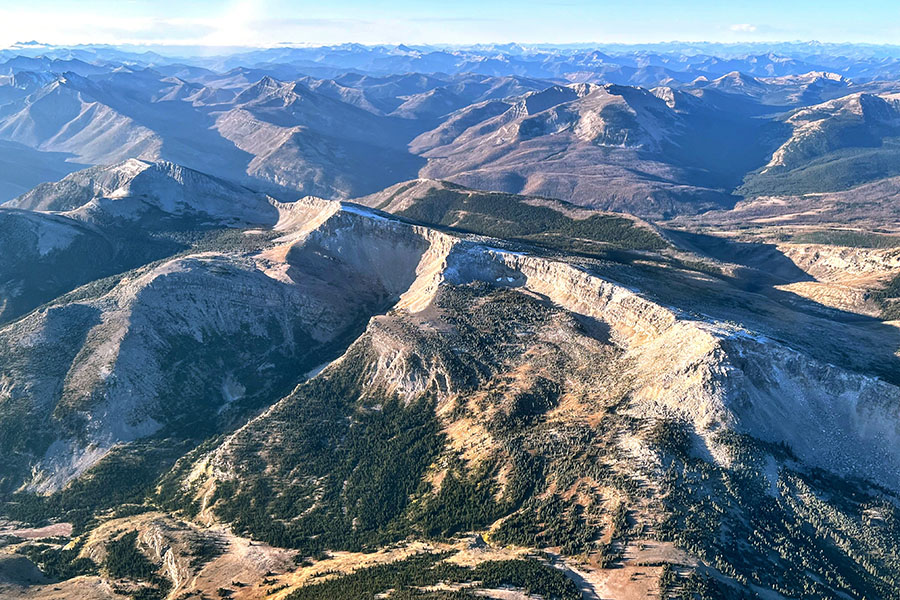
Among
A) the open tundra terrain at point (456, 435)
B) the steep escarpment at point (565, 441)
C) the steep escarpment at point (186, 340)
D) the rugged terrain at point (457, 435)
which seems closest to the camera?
the open tundra terrain at point (456, 435)

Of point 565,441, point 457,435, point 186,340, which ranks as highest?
point 565,441

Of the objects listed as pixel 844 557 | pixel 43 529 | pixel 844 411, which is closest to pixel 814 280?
pixel 844 411

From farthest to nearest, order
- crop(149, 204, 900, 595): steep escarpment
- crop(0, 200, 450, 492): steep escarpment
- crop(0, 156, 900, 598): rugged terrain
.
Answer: crop(0, 200, 450, 492): steep escarpment, crop(149, 204, 900, 595): steep escarpment, crop(0, 156, 900, 598): rugged terrain

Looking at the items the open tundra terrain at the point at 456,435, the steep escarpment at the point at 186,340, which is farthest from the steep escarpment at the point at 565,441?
the steep escarpment at the point at 186,340

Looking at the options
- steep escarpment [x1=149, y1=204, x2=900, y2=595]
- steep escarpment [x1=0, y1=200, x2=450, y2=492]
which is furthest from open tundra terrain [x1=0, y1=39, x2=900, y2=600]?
steep escarpment [x1=0, y1=200, x2=450, y2=492]

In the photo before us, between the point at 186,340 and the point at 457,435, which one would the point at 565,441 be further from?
the point at 186,340

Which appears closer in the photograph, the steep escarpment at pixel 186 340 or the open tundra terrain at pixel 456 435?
the open tundra terrain at pixel 456 435

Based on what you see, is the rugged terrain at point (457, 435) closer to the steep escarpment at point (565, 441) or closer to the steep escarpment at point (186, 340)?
the steep escarpment at point (565, 441)

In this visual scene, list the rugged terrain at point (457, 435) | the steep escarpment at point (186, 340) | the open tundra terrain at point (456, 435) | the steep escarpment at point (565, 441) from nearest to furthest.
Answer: the open tundra terrain at point (456, 435), the rugged terrain at point (457, 435), the steep escarpment at point (565, 441), the steep escarpment at point (186, 340)

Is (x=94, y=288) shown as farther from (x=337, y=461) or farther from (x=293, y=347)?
(x=337, y=461)

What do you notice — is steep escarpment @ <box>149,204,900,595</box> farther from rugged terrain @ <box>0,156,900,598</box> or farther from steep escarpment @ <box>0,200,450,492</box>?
steep escarpment @ <box>0,200,450,492</box>

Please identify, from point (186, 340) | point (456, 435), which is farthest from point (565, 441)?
point (186, 340)
